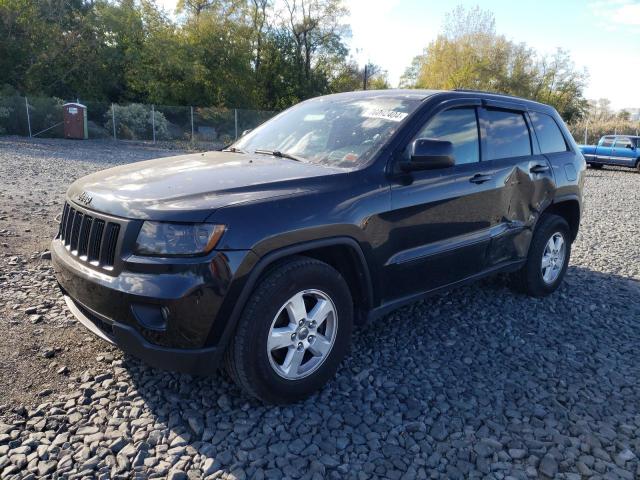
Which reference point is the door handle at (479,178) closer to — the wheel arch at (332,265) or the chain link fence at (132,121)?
the wheel arch at (332,265)

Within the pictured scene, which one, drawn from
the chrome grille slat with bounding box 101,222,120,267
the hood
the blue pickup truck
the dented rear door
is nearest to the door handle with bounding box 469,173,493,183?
the dented rear door

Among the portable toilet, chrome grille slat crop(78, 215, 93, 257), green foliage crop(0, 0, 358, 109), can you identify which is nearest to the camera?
chrome grille slat crop(78, 215, 93, 257)

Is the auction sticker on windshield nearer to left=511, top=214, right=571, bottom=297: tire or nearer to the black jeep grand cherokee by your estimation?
the black jeep grand cherokee

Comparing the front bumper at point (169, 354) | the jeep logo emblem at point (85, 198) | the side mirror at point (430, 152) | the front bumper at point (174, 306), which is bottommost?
the front bumper at point (169, 354)

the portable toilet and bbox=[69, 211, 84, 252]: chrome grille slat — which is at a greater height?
the portable toilet

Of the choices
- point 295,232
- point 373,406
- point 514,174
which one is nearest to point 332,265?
point 295,232

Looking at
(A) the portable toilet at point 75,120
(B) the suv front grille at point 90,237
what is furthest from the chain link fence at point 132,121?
(B) the suv front grille at point 90,237

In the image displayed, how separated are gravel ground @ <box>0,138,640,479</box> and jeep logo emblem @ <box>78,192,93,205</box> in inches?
43.1

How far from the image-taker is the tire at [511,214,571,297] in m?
4.71

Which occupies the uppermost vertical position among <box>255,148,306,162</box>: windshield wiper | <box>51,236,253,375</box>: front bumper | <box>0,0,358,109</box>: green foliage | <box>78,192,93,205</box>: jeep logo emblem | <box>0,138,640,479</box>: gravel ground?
<box>0,0,358,109</box>: green foliage

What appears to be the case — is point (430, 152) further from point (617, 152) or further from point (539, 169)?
point (617, 152)

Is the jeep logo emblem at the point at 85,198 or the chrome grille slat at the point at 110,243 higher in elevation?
the jeep logo emblem at the point at 85,198

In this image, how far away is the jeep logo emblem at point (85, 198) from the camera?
294 cm

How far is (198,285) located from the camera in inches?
97.0
